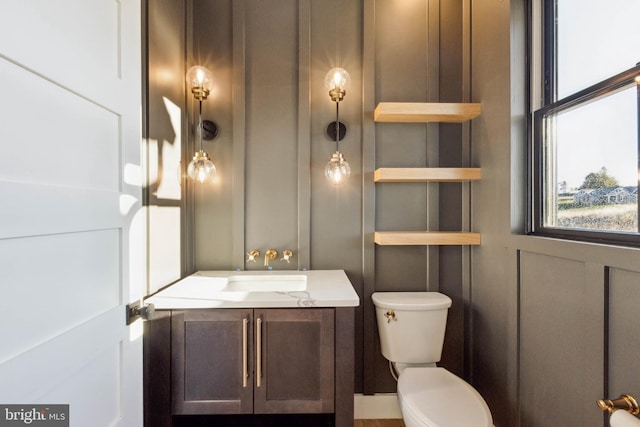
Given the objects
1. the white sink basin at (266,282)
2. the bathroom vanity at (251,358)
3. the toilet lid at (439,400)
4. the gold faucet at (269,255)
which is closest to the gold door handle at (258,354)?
the bathroom vanity at (251,358)

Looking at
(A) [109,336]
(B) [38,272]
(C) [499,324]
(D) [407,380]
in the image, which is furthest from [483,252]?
(B) [38,272]

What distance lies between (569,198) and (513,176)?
25 centimetres

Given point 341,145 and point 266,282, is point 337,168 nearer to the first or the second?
point 341,145

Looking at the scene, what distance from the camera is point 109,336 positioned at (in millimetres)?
955

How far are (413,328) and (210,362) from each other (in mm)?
1061

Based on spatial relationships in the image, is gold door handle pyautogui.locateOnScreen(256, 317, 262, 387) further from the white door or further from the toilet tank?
the toilet tank

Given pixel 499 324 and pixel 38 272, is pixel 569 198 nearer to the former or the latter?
pixel 499 324

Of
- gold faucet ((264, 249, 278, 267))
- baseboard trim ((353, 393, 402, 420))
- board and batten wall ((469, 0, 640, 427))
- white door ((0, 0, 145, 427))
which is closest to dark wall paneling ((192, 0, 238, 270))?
gold faucet ((264, 249, 278, 267))

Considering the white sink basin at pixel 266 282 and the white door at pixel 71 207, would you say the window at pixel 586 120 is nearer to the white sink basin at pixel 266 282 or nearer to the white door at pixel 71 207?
the white sink basin at pixel 266 282

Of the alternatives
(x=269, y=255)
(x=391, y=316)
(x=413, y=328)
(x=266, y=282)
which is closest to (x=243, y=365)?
(x=266, y=282)

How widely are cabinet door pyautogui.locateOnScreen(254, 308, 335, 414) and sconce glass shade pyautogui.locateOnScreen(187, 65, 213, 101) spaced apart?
1.26 m

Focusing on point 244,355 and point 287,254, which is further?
point 287,254

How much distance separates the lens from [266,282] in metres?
1.84

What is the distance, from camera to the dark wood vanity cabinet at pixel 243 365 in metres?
1.38
